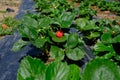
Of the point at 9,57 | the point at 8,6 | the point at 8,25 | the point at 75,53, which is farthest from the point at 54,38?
the point at 8,6

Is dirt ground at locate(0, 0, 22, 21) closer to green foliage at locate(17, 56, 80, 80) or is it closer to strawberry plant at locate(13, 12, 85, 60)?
strawberry plant at locate(13, 12, 85, 60)

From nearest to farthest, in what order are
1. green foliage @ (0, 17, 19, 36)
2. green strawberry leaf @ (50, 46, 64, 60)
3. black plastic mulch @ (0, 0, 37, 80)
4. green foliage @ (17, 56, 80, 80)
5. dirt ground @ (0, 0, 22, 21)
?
1. green foliage @ (17, 56, 80, 80)
2. green strawberry leaf @ (50, 46, 64, 60)
3. black plastic mulch @ (0, 0, 37, 80)
4. green foliage @ (0, 17, 19, 36)
5. dirt ground @ (0, 0, 22, 21)

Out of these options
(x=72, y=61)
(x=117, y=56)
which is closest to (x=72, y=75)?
(x=117, y=56)

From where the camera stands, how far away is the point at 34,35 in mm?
4438

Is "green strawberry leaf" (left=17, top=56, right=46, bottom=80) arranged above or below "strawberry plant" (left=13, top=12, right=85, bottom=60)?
above

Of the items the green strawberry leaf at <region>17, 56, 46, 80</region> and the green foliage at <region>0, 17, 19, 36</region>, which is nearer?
the green strawberry leaf at <region>17, 56, 46, 80</region>

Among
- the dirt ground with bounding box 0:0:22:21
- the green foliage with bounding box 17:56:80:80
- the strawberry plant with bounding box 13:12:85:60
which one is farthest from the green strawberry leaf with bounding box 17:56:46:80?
the dirt ground with bounding box 0:0:22:21

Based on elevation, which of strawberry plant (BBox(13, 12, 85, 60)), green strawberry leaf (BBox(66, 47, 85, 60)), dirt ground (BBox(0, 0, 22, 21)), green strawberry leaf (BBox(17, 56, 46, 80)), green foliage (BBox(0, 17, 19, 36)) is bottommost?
dirt ground (BBox(0, 0, 22, 21))

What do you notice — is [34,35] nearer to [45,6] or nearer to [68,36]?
[68,36]

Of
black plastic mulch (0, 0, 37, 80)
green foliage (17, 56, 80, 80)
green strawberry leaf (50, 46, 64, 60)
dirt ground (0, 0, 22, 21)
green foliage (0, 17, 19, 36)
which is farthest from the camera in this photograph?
dirt ground (0, 0, 22, 21)

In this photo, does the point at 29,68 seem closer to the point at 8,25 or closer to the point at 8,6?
the point at 8,25

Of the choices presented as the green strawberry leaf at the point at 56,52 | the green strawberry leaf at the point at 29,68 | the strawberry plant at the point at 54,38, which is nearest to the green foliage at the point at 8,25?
the strawberry plant at the point at 54,38

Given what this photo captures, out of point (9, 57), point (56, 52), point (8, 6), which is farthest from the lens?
point (8, 6)

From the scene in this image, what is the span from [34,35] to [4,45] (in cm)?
173
